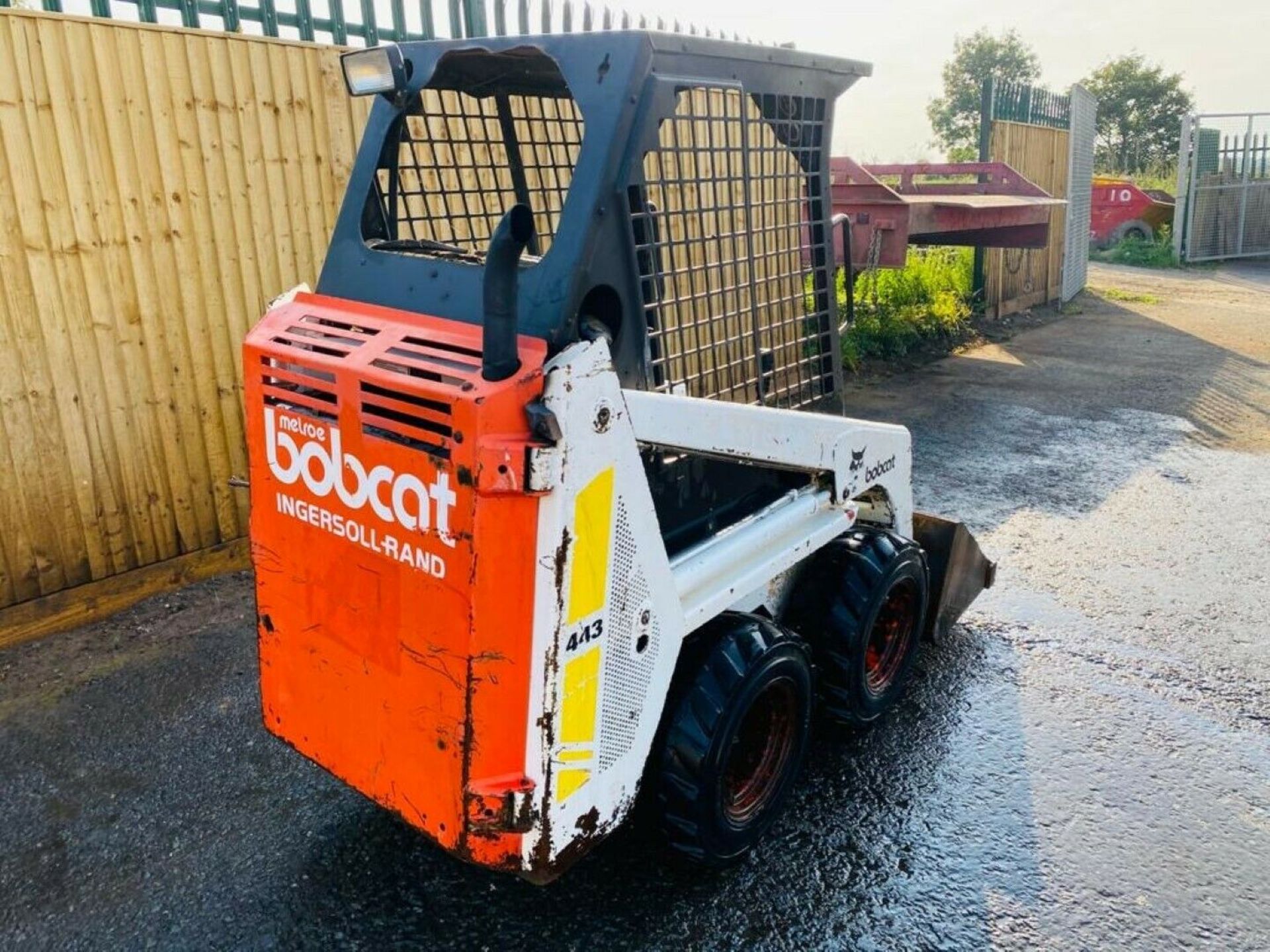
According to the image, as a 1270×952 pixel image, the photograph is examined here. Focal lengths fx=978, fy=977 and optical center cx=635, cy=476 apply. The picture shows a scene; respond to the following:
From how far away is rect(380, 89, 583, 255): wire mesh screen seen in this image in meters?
3.19

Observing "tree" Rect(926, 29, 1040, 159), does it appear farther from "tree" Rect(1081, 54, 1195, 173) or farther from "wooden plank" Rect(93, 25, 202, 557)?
"wooden plank" Rect(93, 25, 202, 557)

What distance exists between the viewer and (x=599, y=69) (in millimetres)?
2385

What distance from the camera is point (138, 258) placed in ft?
14.4

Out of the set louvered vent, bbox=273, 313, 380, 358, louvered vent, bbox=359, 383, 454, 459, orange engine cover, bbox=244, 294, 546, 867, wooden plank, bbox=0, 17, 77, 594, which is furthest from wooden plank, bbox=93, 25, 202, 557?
louvered vent, bbox=359, 383, 454, 459

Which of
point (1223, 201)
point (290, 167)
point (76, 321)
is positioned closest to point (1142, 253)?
point (1223, 201)

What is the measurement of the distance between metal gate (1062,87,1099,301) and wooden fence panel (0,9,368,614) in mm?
11173

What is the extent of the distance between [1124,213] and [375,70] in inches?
842

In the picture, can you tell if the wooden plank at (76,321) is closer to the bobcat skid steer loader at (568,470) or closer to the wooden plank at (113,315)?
the wooden plank at (113,315)

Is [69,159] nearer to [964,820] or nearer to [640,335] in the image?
[640,335]

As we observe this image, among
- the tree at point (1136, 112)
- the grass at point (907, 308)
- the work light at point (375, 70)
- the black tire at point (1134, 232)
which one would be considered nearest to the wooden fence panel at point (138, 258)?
the work light at point (375, 70)

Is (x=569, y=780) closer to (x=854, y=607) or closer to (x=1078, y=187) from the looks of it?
(x=854, y=607)

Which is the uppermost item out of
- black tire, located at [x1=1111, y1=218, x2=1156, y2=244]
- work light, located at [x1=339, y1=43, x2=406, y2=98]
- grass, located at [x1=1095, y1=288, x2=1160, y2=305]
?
work light, located at [x1=339, y1=43, x2=406, y2=98]

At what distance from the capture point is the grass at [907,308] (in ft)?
32.3

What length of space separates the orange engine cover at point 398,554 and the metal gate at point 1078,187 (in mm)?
12753
